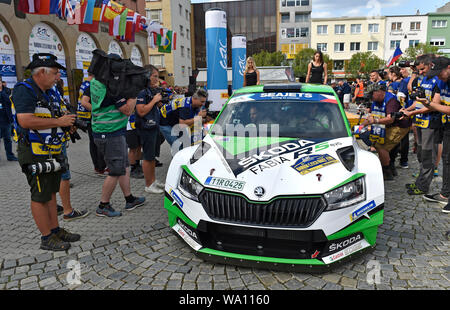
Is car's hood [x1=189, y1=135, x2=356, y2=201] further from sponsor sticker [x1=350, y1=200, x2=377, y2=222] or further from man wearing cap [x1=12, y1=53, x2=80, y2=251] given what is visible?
man wearing cap [x1=12, y1=53, x2=80, y2=251]

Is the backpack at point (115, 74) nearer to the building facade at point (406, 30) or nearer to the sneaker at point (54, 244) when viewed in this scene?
the sneaker at point (54, 244)

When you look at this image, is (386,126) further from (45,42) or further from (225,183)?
(45,42)

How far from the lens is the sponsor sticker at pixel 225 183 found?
110 inches

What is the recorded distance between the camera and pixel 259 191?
107 inches

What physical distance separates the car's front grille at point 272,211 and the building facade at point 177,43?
121 ft

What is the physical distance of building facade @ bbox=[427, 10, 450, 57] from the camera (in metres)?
53.8

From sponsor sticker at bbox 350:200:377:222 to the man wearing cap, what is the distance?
2.90m

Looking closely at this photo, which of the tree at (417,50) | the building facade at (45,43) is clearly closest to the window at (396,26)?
the tree at (417,50)

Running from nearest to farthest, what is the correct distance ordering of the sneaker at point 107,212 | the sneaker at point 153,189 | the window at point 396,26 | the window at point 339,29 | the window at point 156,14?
the sneaker at point 107,212, the sneaker at point 153,189, the window at point 156,14, the window at point 396,26, the window at point 339,29

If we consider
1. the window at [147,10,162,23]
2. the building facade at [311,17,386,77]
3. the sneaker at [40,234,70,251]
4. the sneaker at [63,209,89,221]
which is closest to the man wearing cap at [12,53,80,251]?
the sneaker at [40,234,70,251]

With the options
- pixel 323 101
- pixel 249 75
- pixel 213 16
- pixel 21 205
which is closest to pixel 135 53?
pixel 213 16

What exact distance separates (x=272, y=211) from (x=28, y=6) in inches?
441

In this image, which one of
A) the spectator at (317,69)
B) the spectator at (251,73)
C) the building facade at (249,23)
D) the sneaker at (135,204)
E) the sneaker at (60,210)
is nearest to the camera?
the sneaker at (60,210)

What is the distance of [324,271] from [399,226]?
1.81 meters
